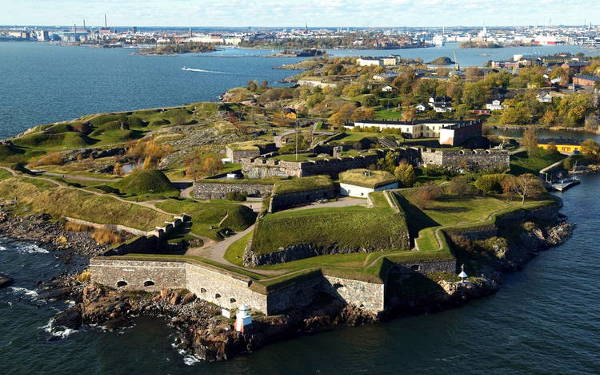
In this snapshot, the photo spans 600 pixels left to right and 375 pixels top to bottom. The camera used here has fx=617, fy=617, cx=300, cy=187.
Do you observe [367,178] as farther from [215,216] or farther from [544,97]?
[544,97]

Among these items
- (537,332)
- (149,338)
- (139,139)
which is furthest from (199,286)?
(139,139)

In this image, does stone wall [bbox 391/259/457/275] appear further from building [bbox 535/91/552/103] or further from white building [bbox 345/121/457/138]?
building [bbox 535/91/552/103]

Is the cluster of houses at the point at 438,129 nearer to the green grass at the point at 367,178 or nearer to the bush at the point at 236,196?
the green grass at the point at 367,178

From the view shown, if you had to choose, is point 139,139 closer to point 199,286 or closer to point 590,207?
point 199,286

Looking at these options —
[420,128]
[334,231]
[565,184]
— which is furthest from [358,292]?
[420,128]

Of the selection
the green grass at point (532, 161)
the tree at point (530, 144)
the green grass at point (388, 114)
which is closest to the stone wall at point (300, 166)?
the green grass at point (532, 161)

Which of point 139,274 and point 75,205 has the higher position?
point 75,205
